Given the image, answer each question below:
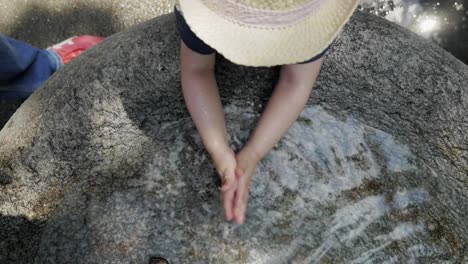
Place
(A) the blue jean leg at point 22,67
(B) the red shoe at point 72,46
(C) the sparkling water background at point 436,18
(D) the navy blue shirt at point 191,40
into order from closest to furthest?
(D) the navy blue shirt at point 191,40 → (A) the blue jean leg at point 22,67 → (B) the red shoe at point 72,46 → (C) the sparkling water background at point 436,18

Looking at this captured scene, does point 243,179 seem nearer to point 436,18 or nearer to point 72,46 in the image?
point 72,46

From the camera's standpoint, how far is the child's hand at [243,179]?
109cm

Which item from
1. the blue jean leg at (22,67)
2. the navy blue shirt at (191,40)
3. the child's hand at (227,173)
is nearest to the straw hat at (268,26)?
the navy blue shirt at (191,40)

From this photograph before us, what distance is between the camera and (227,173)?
3.58 feet

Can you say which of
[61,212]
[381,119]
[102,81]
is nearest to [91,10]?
[102,81]

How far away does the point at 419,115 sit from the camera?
1.12 meters


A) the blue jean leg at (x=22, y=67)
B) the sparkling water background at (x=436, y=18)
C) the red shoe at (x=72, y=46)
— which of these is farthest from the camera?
the sparkling water background at (x=436, y=18)

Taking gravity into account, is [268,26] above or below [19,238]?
above

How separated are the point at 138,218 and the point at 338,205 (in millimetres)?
435

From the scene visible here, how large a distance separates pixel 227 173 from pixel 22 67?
0.91 meters

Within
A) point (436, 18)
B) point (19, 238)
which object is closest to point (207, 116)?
point (19, 238)

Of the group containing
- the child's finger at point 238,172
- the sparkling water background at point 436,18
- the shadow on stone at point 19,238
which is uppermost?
the child's finger at point 238,172

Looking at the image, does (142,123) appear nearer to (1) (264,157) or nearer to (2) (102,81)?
(2) (102,81)

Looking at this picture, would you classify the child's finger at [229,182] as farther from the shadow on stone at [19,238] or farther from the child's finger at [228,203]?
the shadow on stone at [19,238]
